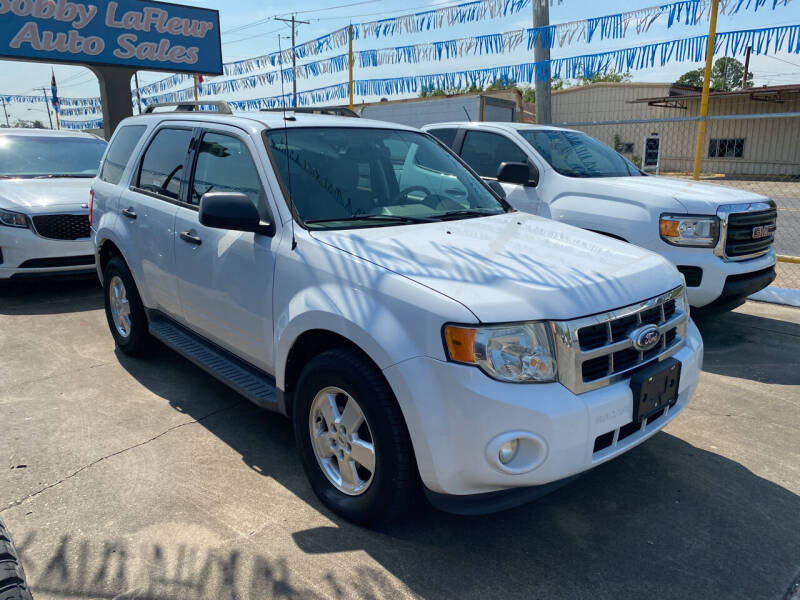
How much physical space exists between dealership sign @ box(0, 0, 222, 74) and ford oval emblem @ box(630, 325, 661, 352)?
48.1 ft

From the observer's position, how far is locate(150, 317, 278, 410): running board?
3.28 meters

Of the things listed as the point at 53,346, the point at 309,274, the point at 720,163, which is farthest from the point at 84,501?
the point at 720,163

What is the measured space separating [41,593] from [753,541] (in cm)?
297

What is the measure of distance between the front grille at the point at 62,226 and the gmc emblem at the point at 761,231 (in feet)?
21.7

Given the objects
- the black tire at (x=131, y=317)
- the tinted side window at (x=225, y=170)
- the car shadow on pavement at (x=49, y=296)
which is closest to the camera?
the tinted side window at (x=225, y=170)

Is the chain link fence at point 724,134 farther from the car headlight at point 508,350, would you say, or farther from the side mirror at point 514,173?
the car headlight at point 508,350

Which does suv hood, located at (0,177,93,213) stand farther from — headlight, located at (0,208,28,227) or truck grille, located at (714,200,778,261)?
truck grille, located at (714,200,778,261)

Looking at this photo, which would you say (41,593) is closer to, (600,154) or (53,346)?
(53,346)

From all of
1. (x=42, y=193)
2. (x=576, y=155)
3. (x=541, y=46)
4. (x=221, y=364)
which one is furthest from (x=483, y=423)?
(x=541, y=46)

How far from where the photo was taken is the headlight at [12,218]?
6.57m

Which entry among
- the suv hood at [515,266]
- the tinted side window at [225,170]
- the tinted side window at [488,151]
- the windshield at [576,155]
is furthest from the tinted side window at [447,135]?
the suv hood at [515,266]

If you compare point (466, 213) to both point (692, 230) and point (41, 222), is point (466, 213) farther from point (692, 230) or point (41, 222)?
point (41, 222)

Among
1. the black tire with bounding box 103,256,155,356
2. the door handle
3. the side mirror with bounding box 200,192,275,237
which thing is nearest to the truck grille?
the side mirror with bounding box 200,192,275,237

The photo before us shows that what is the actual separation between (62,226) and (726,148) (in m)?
27.7
